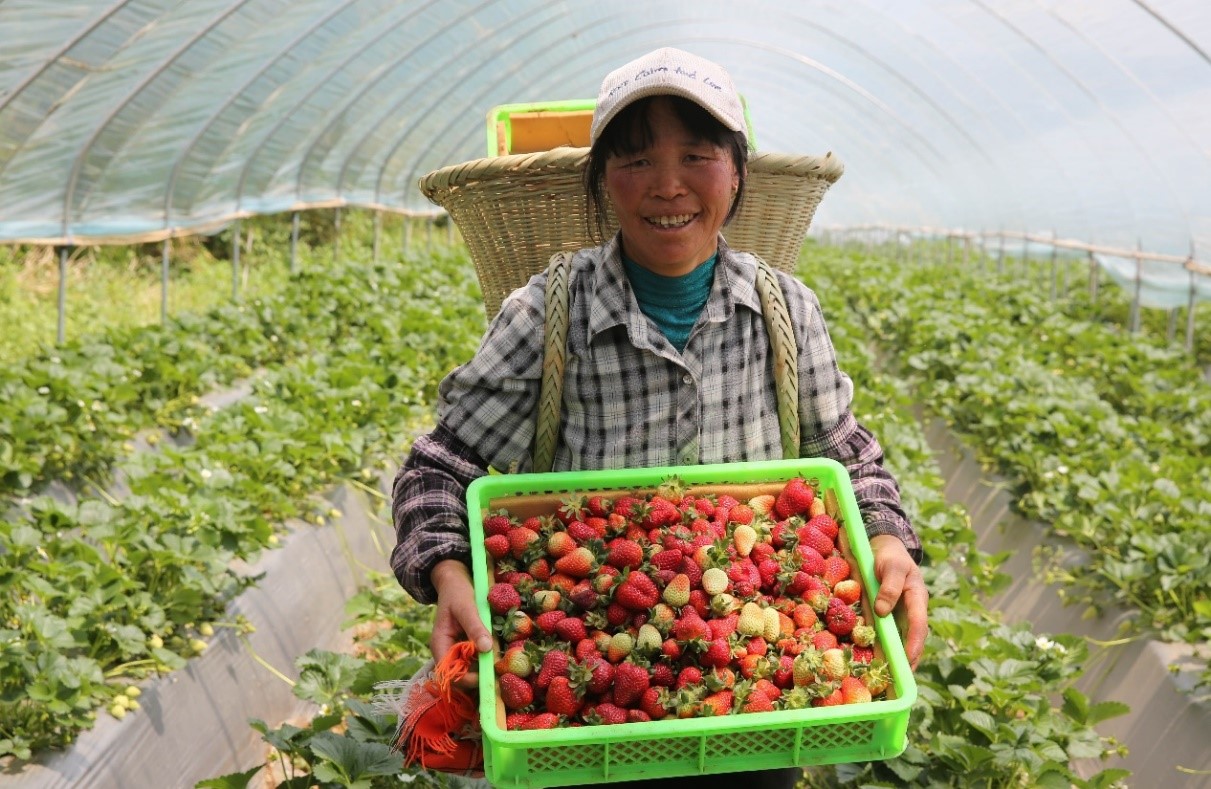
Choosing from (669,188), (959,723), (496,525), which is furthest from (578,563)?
(959,723)

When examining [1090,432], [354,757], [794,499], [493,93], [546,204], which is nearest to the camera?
[794,499]

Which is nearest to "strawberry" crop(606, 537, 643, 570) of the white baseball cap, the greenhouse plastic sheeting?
the white baseball cap

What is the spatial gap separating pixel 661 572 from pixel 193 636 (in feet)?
8.00

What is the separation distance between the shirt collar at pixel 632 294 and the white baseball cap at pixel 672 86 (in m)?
0.22

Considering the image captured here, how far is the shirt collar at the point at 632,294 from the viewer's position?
1954mm

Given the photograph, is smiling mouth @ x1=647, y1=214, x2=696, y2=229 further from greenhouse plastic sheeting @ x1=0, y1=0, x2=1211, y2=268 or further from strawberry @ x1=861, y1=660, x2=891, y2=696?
greenhouse plastic sheeting @ x1=0, y1=0, x2=1211, y2=268

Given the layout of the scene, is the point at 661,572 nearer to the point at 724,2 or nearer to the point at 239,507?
the point at 239,507

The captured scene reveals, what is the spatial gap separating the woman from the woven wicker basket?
0.21 m

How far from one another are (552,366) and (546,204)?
0.48 metres

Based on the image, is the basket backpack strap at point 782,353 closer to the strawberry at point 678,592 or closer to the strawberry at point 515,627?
the strawberry at point 678,592

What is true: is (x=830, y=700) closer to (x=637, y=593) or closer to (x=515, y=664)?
(x=637, y=593)

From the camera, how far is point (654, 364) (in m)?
1.98

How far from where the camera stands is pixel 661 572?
182 cm

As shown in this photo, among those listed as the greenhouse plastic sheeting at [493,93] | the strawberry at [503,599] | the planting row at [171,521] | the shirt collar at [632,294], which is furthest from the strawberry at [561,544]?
the greenhouse plastic sheeting at [493,93]
